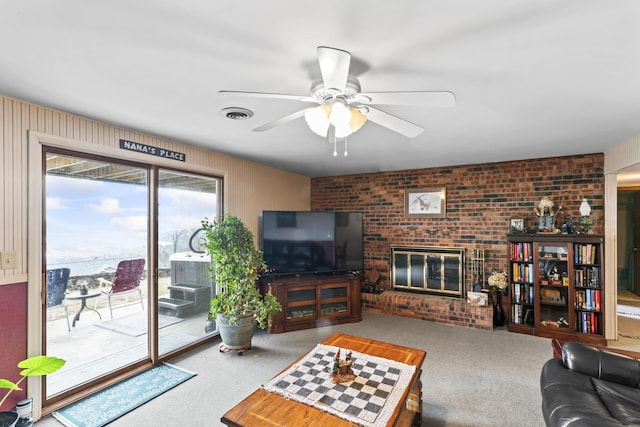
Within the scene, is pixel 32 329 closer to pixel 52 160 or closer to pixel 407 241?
pixel 52 160

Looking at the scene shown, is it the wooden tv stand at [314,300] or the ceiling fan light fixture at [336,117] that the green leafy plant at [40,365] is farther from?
the wooden tv stand at [314,300]

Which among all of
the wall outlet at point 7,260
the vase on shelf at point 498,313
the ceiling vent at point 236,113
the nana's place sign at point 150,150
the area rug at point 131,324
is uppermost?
the ceiling vent at point 236,113

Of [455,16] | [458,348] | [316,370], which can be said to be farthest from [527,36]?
[458,348]

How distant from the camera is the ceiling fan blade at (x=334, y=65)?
1.15 metres

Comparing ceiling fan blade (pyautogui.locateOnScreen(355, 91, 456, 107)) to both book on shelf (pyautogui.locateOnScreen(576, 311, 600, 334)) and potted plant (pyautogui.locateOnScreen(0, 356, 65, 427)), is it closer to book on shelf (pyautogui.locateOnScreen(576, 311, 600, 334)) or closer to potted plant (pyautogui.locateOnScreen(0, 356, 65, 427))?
potted plant (pyautogui.locateOnScreen(0, 356, 65, 427))

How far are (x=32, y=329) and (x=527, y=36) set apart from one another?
353 cm

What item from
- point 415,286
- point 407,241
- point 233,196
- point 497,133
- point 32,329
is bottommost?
point 415,286

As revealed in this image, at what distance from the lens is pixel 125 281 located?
292cm

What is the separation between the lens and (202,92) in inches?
77.6

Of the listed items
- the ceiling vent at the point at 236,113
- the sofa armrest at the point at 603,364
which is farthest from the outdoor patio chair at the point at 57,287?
the sofa armrest at the point at 603,364

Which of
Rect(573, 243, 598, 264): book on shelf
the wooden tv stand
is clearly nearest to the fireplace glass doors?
the wooden tv stand

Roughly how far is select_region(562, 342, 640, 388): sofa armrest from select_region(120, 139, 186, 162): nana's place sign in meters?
3.77

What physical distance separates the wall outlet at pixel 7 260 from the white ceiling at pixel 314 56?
3.54ft

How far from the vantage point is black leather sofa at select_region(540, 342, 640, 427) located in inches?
59.4
